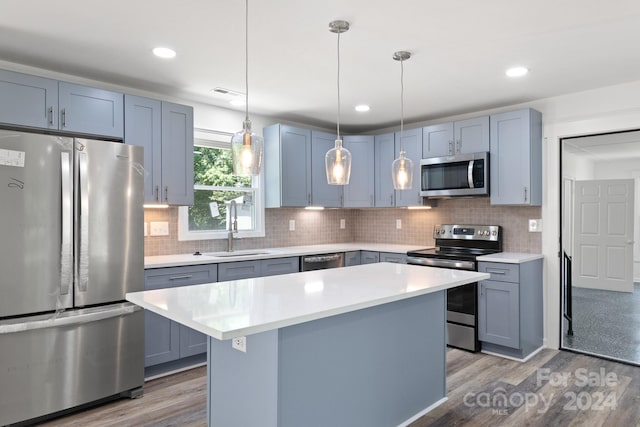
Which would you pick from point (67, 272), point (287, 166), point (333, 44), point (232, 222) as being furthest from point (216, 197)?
point (333, 44)

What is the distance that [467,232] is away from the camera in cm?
443

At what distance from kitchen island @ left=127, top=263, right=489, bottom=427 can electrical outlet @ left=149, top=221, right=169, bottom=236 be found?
171 centimetres

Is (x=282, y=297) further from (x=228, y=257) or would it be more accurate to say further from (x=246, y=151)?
(x=228, y=257)

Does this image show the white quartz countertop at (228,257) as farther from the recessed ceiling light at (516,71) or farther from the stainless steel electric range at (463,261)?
the recessed ceiling light at (516,71)

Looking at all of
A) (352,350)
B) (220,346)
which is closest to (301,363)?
(352,350)

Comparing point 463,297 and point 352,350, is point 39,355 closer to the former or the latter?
point 352,350

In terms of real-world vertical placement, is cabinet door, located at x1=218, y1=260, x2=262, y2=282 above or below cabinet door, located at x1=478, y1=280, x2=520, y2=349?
above

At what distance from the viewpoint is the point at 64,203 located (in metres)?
2.60

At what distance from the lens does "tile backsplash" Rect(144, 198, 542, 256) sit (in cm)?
390

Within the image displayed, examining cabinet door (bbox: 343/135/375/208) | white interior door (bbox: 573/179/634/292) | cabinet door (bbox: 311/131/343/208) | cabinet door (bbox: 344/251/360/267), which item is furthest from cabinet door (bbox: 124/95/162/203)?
white interior door (bbox: 573/179/634/292)

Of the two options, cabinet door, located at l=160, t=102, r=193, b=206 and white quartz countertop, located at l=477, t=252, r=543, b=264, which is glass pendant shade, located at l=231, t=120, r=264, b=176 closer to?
cabinet door, located at l=160, t=102, r=193, b=206

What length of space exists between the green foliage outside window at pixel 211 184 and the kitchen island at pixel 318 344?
74.1 inches

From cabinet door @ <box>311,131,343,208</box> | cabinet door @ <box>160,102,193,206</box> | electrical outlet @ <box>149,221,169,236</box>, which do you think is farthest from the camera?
cabinet door @ <box>311,131,343,208</box>

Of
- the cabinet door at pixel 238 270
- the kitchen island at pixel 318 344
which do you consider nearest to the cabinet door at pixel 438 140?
the kitchen island at pixel 318 344
